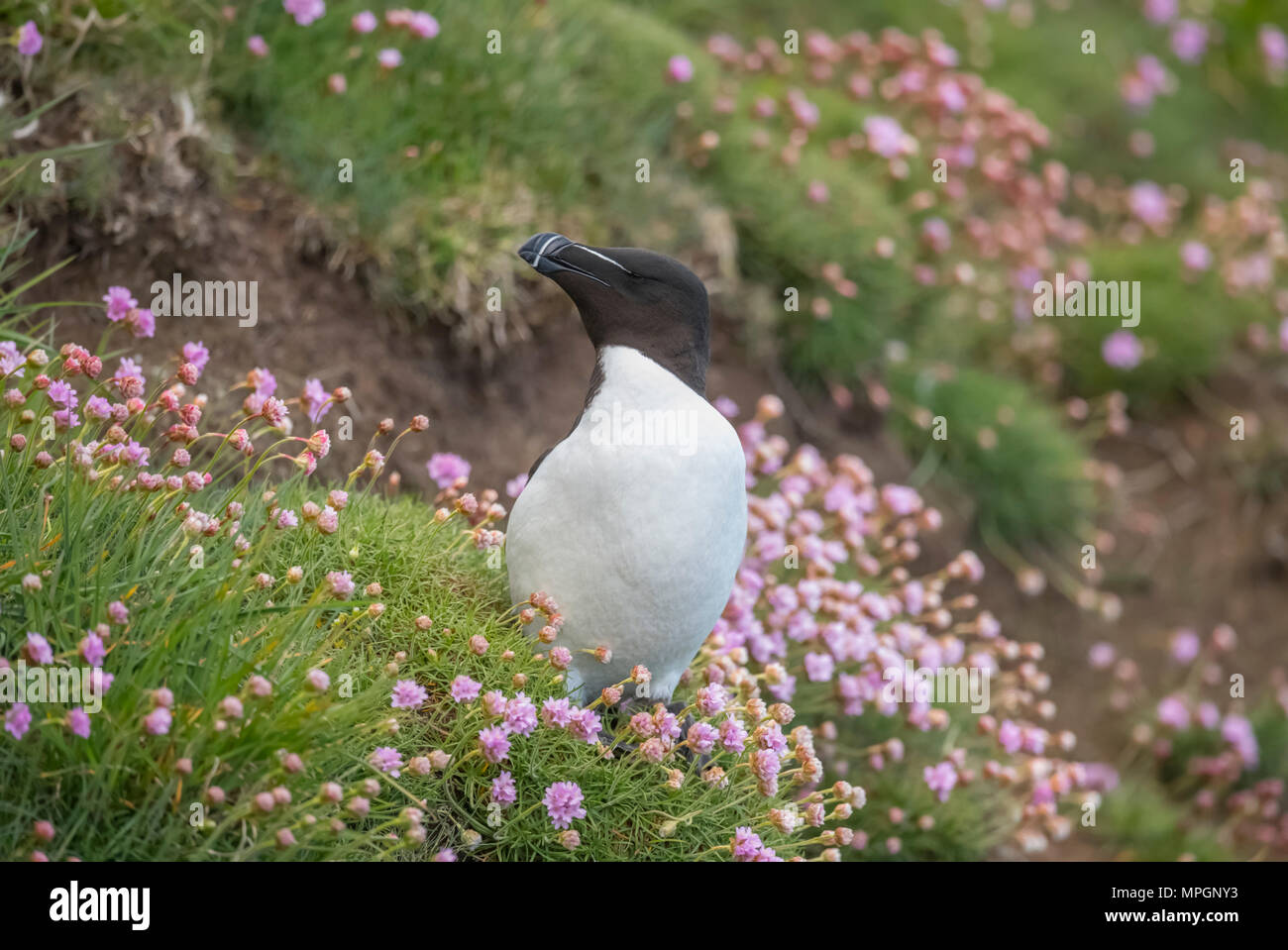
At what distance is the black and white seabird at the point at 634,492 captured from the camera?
9.34 feet

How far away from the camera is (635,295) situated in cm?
305

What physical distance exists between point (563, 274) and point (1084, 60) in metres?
7.06

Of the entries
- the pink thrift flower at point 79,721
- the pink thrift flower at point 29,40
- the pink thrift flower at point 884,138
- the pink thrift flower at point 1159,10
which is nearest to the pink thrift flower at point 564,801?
the pink thrift flower at point 79,721

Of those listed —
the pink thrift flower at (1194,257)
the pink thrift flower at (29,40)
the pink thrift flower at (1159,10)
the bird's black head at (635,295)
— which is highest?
the pink thrift flower at (1159,10)

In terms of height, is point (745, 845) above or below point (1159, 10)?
below

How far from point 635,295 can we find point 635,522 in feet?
1.93

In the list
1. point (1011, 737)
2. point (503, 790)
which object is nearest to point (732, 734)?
point (503, 790)

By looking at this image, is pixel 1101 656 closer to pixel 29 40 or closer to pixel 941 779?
pixel 941 779

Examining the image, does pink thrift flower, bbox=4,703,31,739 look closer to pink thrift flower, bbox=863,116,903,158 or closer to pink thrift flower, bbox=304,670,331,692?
pink thrift flower, bbox=304,670,331,692

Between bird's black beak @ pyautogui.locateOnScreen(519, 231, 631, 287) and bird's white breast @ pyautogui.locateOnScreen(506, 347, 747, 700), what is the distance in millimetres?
206

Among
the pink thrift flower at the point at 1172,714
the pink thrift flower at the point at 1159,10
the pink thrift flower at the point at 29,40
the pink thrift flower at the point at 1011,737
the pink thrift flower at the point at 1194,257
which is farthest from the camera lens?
the pink thrift flower at the point at 1159,10

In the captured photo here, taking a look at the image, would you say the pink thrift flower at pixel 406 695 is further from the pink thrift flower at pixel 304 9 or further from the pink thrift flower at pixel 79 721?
the pink thrift flower at pixel 304 9

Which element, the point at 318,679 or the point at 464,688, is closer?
the point at 318,679

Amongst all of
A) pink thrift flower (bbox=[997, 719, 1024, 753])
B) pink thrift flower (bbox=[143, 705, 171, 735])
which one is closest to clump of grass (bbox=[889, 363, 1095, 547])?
pink thrift flower (bbox=[997, 719, 1024, 753])
